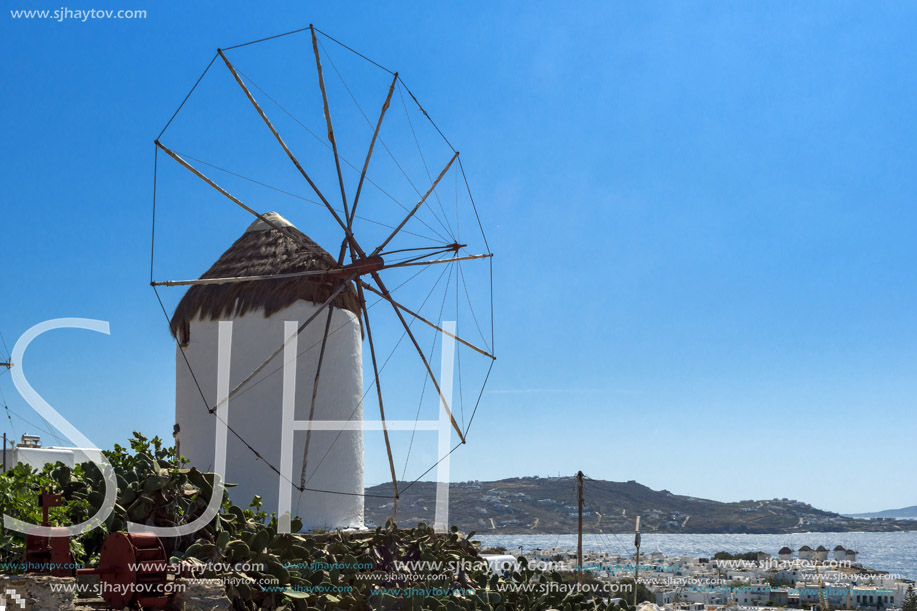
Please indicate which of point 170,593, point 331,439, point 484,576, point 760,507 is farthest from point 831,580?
point 760,507

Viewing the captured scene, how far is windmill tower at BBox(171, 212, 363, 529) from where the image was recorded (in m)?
9.89

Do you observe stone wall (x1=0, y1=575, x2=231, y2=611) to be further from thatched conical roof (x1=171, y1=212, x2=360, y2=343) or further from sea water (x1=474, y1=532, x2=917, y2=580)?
sea water (x1=474, y1=532, x2=917, y2=580)

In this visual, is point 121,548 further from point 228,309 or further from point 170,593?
point 228,309

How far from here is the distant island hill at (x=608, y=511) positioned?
47.9 m

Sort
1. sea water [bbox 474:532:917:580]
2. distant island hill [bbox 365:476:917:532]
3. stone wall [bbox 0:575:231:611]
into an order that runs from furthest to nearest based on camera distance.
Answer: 1. sea water [bbox 474:532:917:580]
2. distant island hill [bbox 365:476:917:532]
3. stone wall [bbox 0:575:231:611]

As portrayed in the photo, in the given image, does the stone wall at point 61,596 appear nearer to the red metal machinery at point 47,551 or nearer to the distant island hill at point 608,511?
the red metal machinery at point 47,551

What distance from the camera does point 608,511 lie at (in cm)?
6350

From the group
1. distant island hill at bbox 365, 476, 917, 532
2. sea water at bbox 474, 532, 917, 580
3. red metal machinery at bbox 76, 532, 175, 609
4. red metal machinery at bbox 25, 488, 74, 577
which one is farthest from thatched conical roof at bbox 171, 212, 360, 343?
sea water at bbox 474, 532, 917, 580

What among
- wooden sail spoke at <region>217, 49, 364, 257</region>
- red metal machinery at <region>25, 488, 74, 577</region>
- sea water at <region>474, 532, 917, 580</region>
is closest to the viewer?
red metal machinery at <region>25, 488, 74, 577</region>

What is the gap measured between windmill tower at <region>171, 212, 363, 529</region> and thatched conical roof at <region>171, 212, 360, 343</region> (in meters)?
0.01

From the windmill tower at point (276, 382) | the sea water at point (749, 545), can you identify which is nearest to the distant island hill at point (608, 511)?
the sea water at point (749, 545)

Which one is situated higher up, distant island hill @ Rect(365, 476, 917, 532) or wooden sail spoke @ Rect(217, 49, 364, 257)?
wooden sail spoke @ Rect(217, 49, 364, 257)

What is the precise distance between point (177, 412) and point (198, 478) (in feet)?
21.5

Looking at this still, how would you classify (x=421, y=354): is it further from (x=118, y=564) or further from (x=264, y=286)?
(x=118, y=564)
